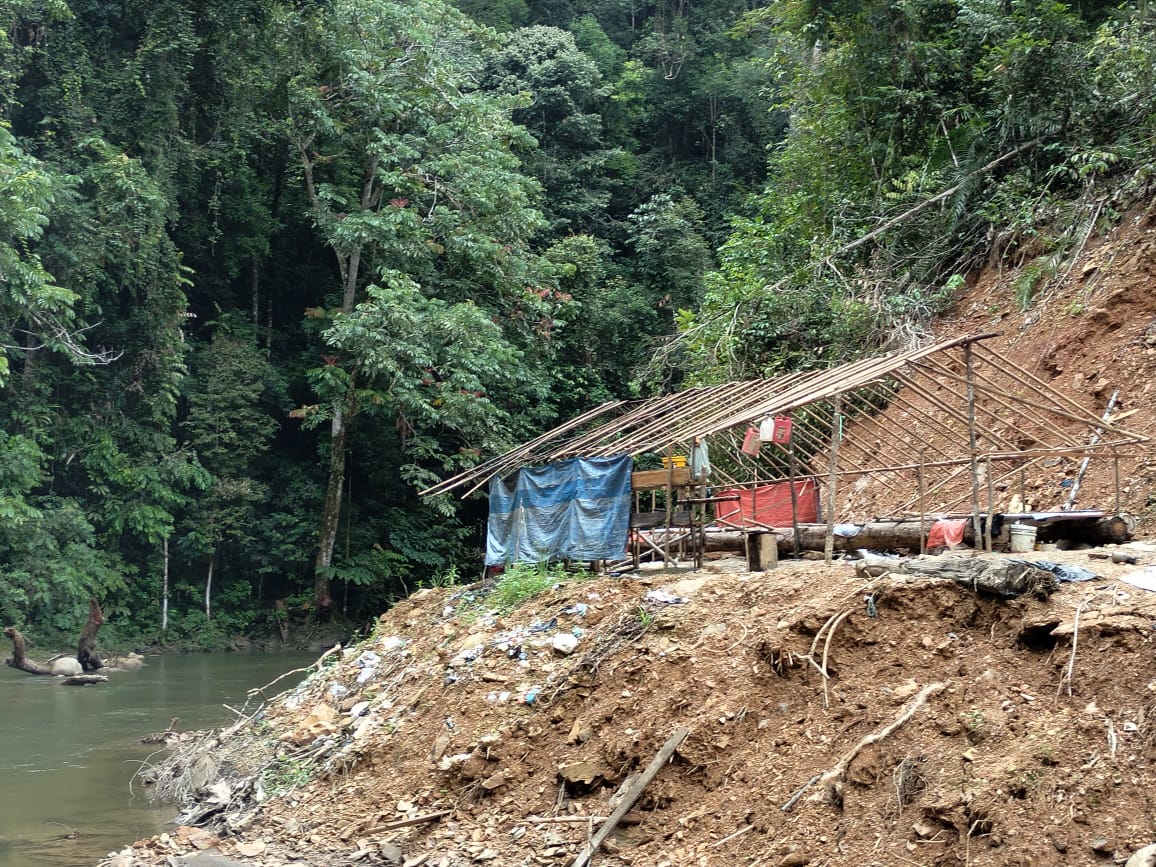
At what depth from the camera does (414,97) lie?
23391 millimetres

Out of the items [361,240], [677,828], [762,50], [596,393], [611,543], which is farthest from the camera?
[762,50]

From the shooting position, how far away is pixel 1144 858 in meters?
5.08

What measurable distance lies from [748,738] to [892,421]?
240 inches

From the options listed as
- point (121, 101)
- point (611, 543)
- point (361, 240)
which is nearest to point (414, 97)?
point (361, 240)

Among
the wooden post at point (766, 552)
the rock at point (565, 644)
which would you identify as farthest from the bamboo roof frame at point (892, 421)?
the rock at point (565, 644)

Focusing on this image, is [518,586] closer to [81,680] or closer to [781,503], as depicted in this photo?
[781,503]

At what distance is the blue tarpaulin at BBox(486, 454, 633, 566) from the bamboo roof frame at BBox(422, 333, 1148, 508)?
0.41 metres

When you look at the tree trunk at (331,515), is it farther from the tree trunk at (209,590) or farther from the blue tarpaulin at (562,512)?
the blue tarpaulin at (562,512)

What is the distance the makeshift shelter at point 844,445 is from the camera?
10664 millimetres

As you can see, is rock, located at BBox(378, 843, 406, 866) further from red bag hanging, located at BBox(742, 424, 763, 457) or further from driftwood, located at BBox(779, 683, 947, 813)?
red bag hanging, located at BBox(742, 424, 763, 457)

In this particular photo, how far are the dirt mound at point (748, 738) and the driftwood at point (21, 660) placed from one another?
10.4 m

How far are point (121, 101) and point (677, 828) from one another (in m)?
21.1

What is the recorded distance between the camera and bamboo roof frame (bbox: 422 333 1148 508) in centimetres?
1071

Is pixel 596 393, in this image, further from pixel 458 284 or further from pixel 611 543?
pixel 611 543
